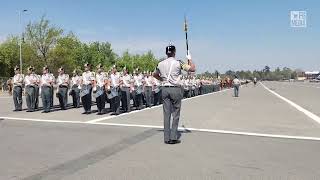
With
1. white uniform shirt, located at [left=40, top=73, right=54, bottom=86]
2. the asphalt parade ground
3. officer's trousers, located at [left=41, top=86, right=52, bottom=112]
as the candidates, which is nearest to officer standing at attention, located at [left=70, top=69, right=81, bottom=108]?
white uniform shirt, located at [left=40, top=73, right=54, bottom=86]

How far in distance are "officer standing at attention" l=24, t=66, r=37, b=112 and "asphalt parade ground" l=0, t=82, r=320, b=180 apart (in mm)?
4522

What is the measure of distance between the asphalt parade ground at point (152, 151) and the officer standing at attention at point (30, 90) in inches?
178

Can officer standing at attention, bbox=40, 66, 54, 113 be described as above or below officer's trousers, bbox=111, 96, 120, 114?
above

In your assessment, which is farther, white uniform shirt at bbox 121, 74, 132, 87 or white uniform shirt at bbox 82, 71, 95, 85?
white uniform shirt at bbox 121, 74, 132, 87

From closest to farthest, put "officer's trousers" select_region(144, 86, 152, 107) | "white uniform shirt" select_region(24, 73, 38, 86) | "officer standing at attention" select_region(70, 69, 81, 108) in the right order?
"white uniform shirt" select_region(24, 73, 38, 86) < "officer standing at attention" select_region(70, 69, 81, 108) < "officer's trousers" select_region(144, 86, 152, 107)

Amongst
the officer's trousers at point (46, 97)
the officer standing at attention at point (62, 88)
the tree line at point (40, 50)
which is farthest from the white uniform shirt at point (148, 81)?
the tree line at point (40, 50)

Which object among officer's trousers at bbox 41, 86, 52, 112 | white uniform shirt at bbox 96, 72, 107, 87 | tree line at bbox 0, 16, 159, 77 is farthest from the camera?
tree line at bbox 0, 16, 159, 77

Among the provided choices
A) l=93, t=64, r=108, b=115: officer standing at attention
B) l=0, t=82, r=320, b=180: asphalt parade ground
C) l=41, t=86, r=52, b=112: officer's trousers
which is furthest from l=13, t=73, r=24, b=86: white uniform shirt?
l=0, t=82, r=320, b=180: asphalt parade ground

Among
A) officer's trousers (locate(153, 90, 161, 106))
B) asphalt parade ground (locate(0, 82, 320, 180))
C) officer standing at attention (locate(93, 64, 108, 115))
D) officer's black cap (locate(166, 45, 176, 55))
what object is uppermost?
officer's black cap (locate(166, 45, 176, 55))

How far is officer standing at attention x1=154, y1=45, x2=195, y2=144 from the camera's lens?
34.4 feet

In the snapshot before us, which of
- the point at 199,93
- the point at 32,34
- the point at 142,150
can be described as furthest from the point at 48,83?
the point at 32,34

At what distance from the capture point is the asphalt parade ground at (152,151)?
7422mm

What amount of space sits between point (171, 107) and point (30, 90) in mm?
10179

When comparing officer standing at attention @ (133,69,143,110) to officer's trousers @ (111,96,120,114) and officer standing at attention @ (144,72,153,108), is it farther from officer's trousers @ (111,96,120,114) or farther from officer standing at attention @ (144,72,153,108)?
officer's trousers @ (111,96,120,114)
